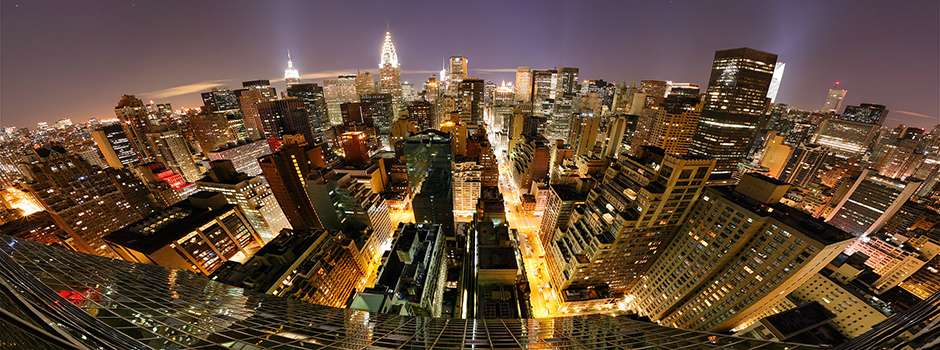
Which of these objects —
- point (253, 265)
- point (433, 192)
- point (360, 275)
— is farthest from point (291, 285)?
point (433, 192)

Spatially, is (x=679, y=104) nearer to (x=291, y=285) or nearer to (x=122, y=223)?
(x=291, y=285)

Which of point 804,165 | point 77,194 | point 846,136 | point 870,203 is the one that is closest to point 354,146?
point 77,194

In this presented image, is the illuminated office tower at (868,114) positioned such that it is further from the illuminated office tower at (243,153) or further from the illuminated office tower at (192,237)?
the illuminated office tower at (243,153)

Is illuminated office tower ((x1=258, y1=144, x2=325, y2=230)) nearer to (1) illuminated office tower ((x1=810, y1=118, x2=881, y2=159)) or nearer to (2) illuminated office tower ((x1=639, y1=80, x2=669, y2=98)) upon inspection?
(2) illuminated office tower ((x1=639, y1=80, x2=669, y2=98))

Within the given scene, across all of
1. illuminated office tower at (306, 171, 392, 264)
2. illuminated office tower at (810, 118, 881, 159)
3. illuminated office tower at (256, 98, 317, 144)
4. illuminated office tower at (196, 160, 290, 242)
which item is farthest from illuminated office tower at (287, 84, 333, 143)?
illuminated office tower at (810, 118, 881, 159)

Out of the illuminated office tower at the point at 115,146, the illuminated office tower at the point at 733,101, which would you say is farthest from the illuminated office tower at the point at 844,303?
the illuminated office tower at the point at 115,146
